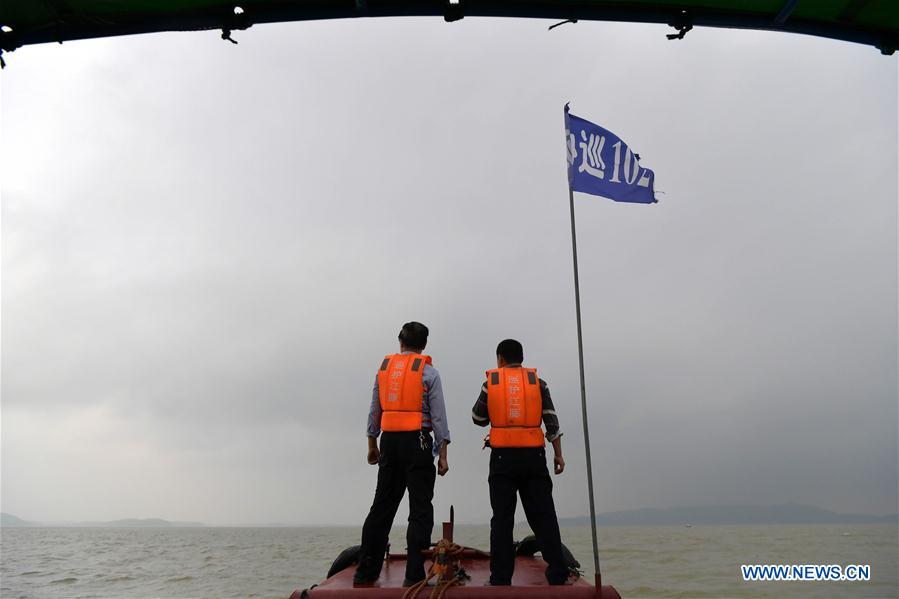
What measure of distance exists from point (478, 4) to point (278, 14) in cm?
142

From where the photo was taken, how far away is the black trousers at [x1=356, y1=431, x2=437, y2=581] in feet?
16.9

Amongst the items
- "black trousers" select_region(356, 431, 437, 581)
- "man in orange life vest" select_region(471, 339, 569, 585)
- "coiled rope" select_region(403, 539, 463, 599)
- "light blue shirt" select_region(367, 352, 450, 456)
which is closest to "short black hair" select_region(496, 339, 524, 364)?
"man in orange life vest" select_region(471, 339, 569, 585)

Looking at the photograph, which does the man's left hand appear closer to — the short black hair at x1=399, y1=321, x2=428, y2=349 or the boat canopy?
the short black hair at x1=399, y1=321, x2=428, y2=349

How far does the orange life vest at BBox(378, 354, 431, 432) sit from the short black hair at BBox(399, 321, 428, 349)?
8.5 inches

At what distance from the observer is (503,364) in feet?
19.3

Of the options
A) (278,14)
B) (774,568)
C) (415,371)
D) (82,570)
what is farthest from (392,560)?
(82,570)

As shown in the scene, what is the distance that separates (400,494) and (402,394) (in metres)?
0.90

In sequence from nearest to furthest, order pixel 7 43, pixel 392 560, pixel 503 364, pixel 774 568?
pixel 7 43 < pixel 503 364 < pixel 392 560 < pixel 774 568

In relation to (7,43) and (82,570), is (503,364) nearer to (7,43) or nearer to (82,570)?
(7,43)

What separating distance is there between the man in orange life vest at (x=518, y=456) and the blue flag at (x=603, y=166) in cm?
228

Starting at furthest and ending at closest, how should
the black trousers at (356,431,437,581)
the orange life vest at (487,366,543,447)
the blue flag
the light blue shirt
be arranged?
the blue flag < the orange life vest at (487,366,543,447) < the light blue shirt < the black trousers at (356,431,437,581)

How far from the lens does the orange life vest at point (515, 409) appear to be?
5520 mm

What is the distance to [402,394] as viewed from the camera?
5.34m

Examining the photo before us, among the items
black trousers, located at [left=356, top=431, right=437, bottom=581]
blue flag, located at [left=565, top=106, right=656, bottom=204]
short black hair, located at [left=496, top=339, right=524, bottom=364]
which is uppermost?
blue flag, located at [left=565, top=106, right=656, bottom=204]
